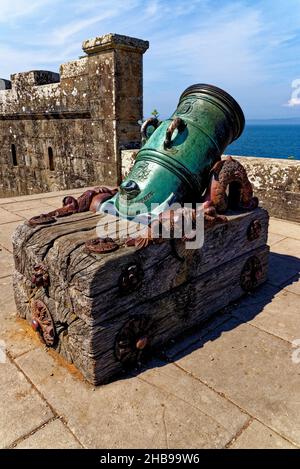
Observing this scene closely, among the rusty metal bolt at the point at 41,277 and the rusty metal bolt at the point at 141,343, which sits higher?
the rusty metal bolt at the point at 41,277

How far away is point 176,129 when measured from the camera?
2643mm

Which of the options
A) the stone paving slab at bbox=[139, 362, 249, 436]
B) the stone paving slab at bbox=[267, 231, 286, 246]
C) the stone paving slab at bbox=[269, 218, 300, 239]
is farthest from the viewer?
→ the stone paving slab at bbox=[269, 218, 300, 239]

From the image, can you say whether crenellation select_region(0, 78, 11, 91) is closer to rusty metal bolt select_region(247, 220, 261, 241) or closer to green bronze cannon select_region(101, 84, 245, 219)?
green bronze cannon select_region(101, 84, 245, 219)

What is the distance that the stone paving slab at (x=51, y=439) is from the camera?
5.16 feet

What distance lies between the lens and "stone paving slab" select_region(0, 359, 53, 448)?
1.65 metres

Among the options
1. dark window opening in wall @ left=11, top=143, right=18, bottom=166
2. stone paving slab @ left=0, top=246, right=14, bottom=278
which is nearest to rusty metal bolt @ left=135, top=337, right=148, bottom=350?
stone paving slab @ left=0, top=246, right=14, bottom=278

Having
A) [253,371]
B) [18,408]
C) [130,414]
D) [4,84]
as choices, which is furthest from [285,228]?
[4,84]

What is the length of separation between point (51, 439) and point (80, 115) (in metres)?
5.90

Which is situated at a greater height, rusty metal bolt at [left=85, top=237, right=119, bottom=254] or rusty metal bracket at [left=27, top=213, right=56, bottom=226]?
rusty metal bracket at [left=27, top=213, right=56, bottom=226]

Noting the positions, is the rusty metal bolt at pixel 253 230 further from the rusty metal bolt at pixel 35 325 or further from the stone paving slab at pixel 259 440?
the rusty metal bolt at pixel 35 325

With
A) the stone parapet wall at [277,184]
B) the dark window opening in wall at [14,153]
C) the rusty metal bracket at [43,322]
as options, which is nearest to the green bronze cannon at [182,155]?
the rusty metal bracket at [43,322]

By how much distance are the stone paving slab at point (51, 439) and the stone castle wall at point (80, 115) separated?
495 centimetres

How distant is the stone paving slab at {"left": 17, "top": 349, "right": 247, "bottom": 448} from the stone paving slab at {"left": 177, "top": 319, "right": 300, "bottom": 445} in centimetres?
12

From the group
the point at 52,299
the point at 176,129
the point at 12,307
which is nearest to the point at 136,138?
the point at 176,129
